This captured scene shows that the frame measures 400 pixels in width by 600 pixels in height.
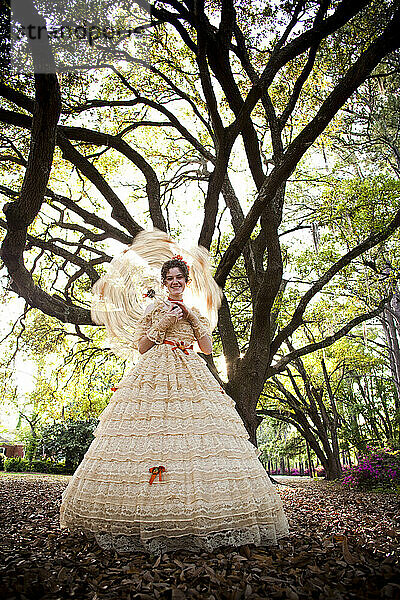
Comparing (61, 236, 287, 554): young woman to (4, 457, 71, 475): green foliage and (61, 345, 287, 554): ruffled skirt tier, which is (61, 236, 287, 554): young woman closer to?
(61, 345, 287, 554): ruffled skirt tier

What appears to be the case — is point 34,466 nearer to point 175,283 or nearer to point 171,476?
point 175,283

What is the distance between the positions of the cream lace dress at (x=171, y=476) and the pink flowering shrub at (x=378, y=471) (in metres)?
7.29

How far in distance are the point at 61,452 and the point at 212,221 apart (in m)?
14.1

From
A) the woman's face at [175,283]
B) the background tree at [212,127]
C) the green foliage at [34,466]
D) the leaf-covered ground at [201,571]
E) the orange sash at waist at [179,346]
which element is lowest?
the leaf-covered ground at [201,571]

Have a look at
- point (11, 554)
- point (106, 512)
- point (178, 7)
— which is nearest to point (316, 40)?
point (178, 7)

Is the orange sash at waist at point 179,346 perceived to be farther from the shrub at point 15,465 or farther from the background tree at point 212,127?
the shrub at point 15,465

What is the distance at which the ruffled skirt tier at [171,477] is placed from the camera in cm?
286

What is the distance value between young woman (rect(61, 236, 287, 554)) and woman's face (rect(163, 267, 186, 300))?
0.72 meters

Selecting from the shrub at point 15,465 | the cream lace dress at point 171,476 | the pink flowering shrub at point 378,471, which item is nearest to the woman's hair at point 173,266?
the cream lace dress at point 171,476

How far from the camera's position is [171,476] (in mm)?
2984

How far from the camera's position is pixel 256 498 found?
10.2 feet

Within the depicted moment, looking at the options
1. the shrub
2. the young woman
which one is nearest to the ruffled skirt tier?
the young woman

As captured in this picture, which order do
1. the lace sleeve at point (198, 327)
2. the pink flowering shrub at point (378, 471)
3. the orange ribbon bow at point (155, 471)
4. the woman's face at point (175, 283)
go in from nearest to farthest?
the orange ribbon bow at point (155, 471) < the lace sleeve at point (198, 327) < the woman's face at point (175, 283) < the pink flowering shrub at point (378, 471)

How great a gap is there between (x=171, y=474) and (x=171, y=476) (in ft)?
0.05
